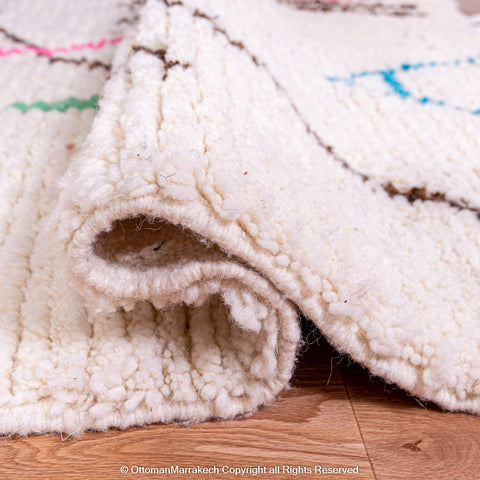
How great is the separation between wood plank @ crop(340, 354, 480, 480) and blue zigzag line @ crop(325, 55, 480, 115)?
47 centimetres

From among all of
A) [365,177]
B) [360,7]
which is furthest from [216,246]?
[360,7]

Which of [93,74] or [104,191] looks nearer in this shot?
[104,191]

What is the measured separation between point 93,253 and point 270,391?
181 millimetres

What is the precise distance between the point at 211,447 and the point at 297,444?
2.6 inches

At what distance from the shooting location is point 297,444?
1.26ft

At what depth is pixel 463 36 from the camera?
898 millimetres

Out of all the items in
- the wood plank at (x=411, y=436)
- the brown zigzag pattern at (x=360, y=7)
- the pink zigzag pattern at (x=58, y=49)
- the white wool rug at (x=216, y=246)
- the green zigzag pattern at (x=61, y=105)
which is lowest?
the wood plank at (x=411, y=436)

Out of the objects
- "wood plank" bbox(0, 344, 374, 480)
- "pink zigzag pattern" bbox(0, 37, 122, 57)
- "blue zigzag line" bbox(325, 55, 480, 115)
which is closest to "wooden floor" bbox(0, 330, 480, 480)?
"wood plank" bbox(0, 344, 374, 480)

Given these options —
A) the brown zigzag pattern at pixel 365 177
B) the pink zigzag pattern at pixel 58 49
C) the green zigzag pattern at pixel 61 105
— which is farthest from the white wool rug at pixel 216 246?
the pink zigzag pattern at pixel 58 49

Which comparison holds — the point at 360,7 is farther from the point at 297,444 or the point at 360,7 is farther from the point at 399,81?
the point at 297,444

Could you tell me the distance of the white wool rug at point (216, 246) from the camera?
361 mm

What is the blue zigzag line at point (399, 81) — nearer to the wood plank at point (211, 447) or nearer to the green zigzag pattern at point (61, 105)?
the green zigzag pattern at point (61, 105)

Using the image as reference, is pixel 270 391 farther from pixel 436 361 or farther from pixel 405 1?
pixel 405 1

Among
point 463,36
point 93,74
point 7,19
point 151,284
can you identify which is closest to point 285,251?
point 151,284
